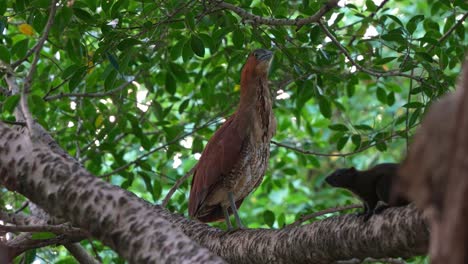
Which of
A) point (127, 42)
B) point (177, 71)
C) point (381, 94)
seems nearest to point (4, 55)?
point (127, 42)

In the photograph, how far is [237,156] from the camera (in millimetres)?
4789

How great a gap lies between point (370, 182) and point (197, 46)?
4.05 ft

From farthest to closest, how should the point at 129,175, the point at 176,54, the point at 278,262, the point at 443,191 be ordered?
1. the point at 129,175
2. the point at 176,54
3. the point at 278,262
4. the point at 443,191

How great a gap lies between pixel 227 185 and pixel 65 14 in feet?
5.25

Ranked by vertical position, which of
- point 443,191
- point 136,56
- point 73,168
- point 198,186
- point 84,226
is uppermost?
point 136,56

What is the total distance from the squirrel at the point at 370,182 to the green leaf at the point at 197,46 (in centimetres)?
98

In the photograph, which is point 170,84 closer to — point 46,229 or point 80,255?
point 80,255

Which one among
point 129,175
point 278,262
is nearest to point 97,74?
point 129,175

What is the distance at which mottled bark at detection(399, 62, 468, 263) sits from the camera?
4.36 ft

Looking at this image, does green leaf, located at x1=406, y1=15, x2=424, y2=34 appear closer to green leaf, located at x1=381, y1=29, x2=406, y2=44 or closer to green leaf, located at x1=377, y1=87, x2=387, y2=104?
green leaf, located at x1=381, y1=29, x2=406, y2=44

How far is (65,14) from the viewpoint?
3744 mm

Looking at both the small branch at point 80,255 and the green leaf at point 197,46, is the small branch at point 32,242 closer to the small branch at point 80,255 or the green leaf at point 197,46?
the small branch at point 80,255

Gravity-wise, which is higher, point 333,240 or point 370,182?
point 370,182

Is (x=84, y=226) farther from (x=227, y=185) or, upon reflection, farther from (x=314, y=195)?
(x=314, y=195)
